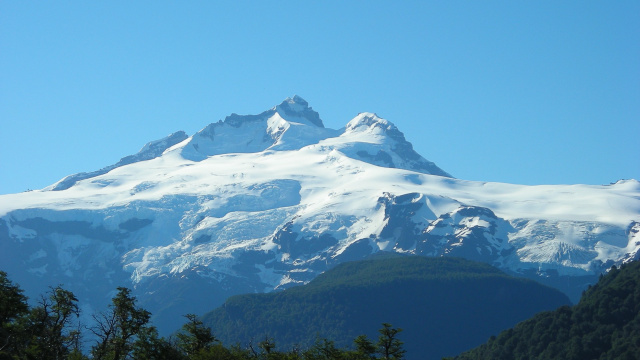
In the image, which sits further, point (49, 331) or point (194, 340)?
point (194, 340)

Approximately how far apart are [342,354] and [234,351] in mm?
10394

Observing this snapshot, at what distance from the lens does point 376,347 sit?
293ft

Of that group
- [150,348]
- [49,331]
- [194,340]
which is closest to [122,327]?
[150,348]

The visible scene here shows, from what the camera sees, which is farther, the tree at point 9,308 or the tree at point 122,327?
the tree at point 122,327

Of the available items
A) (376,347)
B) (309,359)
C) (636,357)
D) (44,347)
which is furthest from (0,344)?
(636,357)

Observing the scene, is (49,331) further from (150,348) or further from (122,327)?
(150,348)

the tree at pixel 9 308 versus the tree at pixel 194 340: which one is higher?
the tree at pixel 9 308

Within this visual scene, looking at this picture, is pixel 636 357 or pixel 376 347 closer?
pixel 376 347

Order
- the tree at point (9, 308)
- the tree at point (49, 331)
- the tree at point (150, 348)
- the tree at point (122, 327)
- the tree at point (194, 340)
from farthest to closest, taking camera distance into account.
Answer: the tree at point (194, 340) → the tree at point (150, 348) → the tree at point (122, 327) → the tree at point (9, 308) → the tree at point (49, 331)

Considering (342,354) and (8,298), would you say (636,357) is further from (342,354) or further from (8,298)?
(8,298)

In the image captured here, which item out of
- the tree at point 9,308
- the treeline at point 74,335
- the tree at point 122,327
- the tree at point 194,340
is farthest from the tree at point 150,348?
the tree at point 9,308

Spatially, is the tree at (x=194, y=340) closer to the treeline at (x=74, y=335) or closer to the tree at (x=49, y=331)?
the treeline at (x=74, y=335)

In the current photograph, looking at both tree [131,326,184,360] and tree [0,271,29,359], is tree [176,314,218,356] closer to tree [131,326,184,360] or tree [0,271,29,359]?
tree [131,326,184,360]

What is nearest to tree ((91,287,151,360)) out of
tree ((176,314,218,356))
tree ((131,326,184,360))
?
tree ((131,326,184,360))
